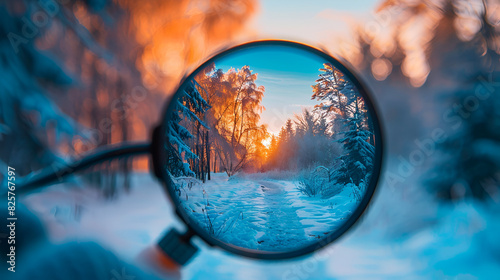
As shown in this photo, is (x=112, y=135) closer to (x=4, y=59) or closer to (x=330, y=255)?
(x=4, y=59)

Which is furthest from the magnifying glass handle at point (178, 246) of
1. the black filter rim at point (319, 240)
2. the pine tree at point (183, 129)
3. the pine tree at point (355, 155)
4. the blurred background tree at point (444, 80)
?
the blurred background tree at point (444, 80)

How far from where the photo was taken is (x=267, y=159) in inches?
18.7

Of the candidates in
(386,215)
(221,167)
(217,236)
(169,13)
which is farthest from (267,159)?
(169,13)

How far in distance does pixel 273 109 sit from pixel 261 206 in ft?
0.76

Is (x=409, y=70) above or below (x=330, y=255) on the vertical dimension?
above

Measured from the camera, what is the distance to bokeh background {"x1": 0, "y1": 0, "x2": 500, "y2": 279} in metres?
0.64

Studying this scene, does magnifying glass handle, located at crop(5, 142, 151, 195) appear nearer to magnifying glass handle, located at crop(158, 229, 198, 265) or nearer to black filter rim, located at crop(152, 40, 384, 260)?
black filter rim, located at crop(152, 40, 384, 260)

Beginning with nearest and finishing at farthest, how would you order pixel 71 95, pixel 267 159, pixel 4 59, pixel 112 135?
pixel 267 159
pixel 4 59
pixel 71 95
pixel 112 135

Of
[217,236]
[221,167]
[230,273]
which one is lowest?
[230,273]

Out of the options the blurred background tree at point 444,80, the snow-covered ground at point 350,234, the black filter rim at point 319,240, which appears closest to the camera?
the black filter rim at point 319,240

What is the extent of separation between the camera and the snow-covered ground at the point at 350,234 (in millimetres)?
583

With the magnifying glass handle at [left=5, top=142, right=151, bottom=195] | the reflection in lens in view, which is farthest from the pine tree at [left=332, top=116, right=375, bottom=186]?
the magnifying glass handle at [left=5, top=142, right=151, bottom=195]

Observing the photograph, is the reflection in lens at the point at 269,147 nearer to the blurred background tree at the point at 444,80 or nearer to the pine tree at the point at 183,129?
the pine tree at the point at 183,129

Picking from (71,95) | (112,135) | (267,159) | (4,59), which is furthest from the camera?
(112,135)
